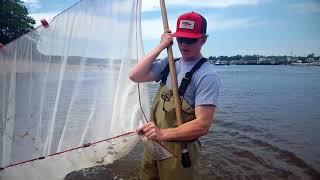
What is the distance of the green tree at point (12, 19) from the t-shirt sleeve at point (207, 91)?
127 ft

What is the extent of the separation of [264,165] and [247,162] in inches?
20.0

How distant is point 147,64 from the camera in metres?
3.62

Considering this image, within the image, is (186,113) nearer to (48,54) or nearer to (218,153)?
(48,54)

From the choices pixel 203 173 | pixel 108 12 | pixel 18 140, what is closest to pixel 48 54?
Result: pixel 108 12

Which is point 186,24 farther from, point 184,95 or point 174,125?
point 174,125

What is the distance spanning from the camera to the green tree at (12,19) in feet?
131

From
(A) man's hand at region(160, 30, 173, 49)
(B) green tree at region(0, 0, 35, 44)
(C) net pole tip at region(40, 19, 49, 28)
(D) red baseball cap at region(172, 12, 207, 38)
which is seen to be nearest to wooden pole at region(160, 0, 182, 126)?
(A) man's hand at region(160, 30, 173, 49)

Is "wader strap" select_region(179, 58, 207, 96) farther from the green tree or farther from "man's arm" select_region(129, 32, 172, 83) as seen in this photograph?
the green tree

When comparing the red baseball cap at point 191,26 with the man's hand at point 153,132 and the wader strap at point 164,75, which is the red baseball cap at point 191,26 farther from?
the man's hand at point 153,132

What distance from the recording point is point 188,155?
354 cm

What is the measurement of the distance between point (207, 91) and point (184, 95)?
0.93 ft

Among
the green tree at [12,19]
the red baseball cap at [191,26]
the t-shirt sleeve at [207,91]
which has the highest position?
the green tree at [12,19]

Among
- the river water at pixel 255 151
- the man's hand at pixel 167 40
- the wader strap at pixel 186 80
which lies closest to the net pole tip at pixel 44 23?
the man's hand at pixel 167 40

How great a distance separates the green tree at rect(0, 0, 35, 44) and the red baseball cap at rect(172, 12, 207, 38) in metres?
38.5
